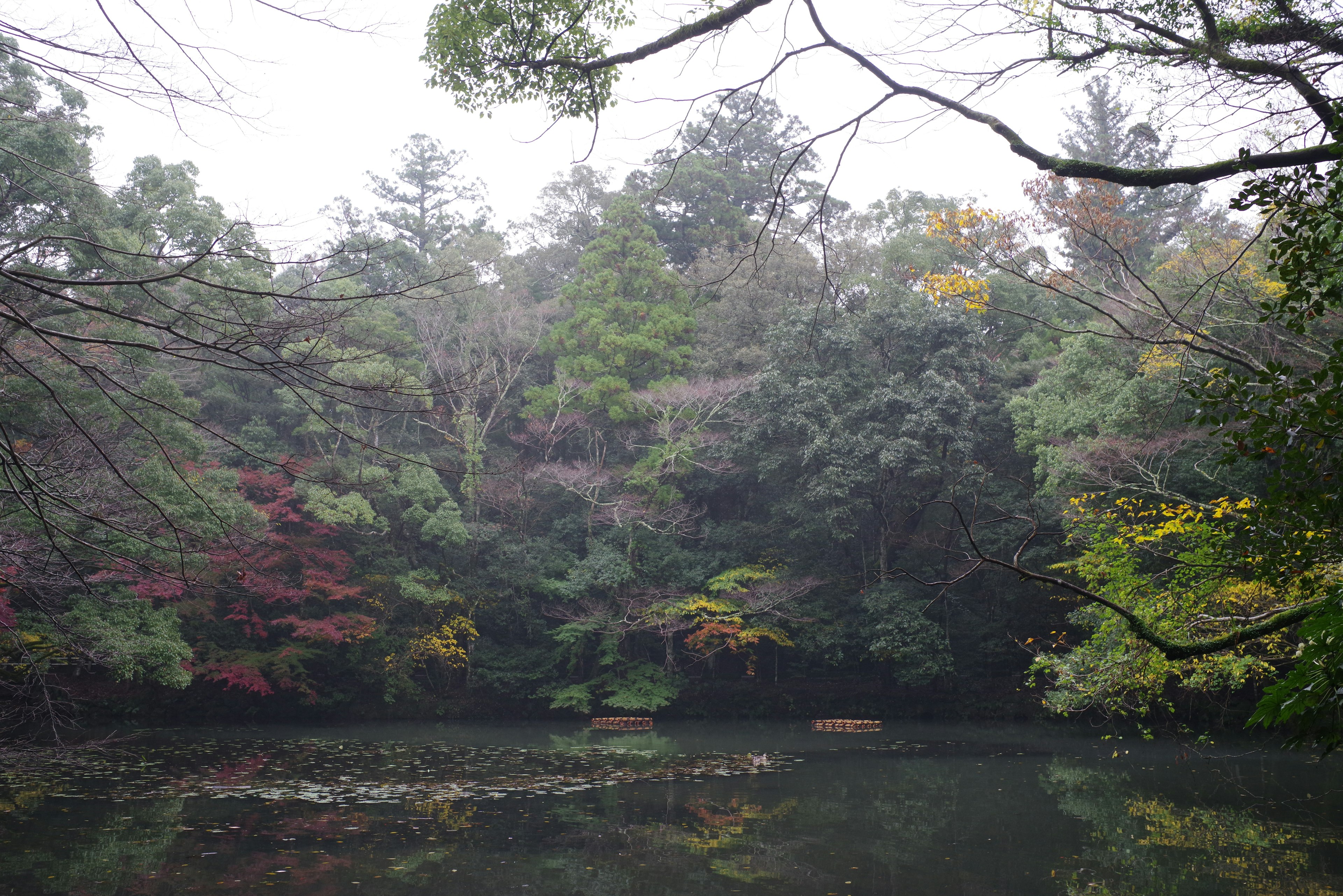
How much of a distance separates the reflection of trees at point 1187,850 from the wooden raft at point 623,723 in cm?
801

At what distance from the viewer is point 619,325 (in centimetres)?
1852

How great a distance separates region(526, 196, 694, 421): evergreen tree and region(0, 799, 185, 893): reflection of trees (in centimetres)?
1175

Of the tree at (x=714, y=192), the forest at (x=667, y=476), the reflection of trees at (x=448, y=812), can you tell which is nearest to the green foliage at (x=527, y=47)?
the forest at (x=667, y=476)

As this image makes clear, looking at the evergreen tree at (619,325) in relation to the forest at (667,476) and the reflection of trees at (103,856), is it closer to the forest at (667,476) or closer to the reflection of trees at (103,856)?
the forest at (667,476)

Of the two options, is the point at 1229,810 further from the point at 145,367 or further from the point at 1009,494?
the point at 145,367

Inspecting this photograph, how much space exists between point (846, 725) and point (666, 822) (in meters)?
8.15

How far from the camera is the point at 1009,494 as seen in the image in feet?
51.8

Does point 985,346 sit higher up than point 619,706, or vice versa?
point 985,346

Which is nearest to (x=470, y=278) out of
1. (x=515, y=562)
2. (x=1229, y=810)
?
(x=515, y=562)

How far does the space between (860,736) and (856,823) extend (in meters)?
6.55

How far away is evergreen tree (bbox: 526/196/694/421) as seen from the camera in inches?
714

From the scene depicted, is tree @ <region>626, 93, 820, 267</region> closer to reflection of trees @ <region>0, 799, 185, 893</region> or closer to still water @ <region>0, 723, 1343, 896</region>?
still water @ <region>0, 723, 1343, 896</region>

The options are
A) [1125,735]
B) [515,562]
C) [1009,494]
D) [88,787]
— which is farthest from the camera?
[515,562]

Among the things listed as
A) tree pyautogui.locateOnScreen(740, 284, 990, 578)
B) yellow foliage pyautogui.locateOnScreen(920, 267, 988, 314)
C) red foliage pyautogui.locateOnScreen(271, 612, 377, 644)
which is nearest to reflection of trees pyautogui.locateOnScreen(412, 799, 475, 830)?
yellow foliage pyautogui.locateOnScreen(920, 267, 988, 314)
